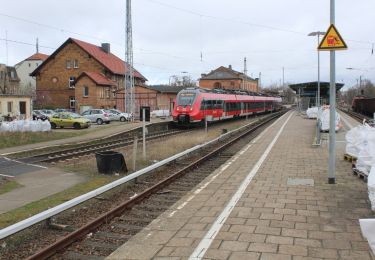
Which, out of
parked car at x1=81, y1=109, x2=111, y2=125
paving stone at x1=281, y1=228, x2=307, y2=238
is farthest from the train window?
paving stone at x1=281, y1=228, x2=307, y2=238

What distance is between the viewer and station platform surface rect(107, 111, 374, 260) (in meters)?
6.11

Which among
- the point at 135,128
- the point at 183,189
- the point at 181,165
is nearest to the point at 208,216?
the point at 183,189

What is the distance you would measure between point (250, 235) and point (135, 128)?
88.8ft

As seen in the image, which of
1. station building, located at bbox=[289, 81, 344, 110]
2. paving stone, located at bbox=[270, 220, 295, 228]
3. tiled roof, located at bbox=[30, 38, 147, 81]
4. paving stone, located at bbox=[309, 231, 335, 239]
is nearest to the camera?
paving stone, located at bbox=[309, 231, 335, 239]

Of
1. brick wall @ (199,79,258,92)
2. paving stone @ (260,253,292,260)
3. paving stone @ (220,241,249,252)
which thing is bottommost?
paving stone @ (220,241,249,252)

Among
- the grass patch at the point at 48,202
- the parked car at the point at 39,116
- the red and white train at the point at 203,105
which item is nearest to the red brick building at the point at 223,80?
the parked car at the point at 39,116

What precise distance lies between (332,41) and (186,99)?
978 inches

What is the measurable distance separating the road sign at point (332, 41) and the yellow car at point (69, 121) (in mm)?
30128

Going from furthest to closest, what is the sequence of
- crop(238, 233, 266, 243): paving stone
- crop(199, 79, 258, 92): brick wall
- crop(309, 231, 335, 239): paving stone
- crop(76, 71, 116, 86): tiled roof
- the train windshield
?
crop(199, 79, 258, 92): brick wall
crop(76, 71, 116, 86): tiled roof
the train windshield
crop(309, 231, 335, 239): paving stone
crop(238, 233, 266, 243): paving stone

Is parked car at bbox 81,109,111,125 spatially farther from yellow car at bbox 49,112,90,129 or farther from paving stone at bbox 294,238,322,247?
paving stone at bbox 294,238,322,247

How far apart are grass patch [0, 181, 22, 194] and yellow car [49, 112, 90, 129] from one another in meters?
26.4

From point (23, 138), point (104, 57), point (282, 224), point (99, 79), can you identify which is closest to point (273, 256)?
point (282, 224)

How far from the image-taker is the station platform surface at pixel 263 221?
6.11 metres

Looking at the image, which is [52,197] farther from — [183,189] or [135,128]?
[135,128]
